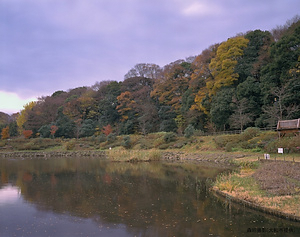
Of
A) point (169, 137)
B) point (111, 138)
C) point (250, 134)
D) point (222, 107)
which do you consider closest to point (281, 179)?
point (250, 134)

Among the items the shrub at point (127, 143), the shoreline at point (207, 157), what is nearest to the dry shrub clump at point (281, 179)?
the shoreline at point (207, 157)

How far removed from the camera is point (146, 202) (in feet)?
31.5

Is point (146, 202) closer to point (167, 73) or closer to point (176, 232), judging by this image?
point (176, 232)

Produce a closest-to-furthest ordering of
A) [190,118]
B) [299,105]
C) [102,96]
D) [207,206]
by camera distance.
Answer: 1. [207,206]
2. [299,105]
3. [190,118]
4. [102,96]

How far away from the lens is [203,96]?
33.0m

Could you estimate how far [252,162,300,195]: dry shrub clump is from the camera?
884 cm

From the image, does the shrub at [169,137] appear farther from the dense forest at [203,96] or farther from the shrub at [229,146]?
the shrub at [229,146]

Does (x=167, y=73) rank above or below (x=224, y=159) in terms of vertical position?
above

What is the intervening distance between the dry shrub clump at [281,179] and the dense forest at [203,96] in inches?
503

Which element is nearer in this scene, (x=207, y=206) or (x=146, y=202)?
(x=207, y=206)

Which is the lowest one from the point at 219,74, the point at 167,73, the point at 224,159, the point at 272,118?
the point at 224,159

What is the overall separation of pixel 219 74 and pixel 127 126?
1866 centimetres

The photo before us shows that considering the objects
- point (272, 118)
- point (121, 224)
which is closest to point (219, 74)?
point (272, 118)

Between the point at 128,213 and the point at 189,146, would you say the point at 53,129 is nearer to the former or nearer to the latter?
the point at 189,146
